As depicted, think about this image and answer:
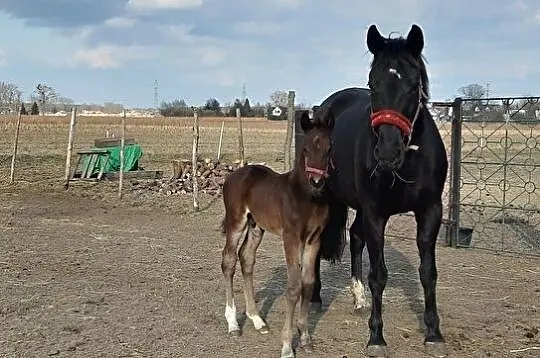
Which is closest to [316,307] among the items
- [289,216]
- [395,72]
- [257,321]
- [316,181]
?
[257,321]

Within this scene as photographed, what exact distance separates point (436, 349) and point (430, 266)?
0.60m

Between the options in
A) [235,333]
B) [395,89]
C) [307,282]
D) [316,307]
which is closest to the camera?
[395,89]

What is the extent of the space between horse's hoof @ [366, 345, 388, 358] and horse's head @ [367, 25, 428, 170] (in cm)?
137

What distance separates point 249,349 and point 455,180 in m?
5.46

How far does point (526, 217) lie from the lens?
11.1m

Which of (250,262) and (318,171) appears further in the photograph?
(250,262)

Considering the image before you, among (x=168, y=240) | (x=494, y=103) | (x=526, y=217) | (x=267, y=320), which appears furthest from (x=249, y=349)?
(x=526, y=217)

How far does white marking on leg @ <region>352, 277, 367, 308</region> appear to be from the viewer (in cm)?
602

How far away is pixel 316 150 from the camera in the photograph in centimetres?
446

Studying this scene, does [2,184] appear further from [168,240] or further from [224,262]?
[224,262]

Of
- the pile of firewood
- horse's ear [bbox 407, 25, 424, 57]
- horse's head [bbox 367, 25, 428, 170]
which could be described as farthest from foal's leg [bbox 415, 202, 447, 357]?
the pile of firewood

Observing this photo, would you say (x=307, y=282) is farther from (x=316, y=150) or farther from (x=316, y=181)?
(x=316, y=150)

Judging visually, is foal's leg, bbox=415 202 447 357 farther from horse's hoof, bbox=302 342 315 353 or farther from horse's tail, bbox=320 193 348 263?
horse's tail, bbox=320 193 348 263

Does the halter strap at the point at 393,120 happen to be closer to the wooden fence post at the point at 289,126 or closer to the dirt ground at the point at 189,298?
the dirt ground at the point at 189,298
